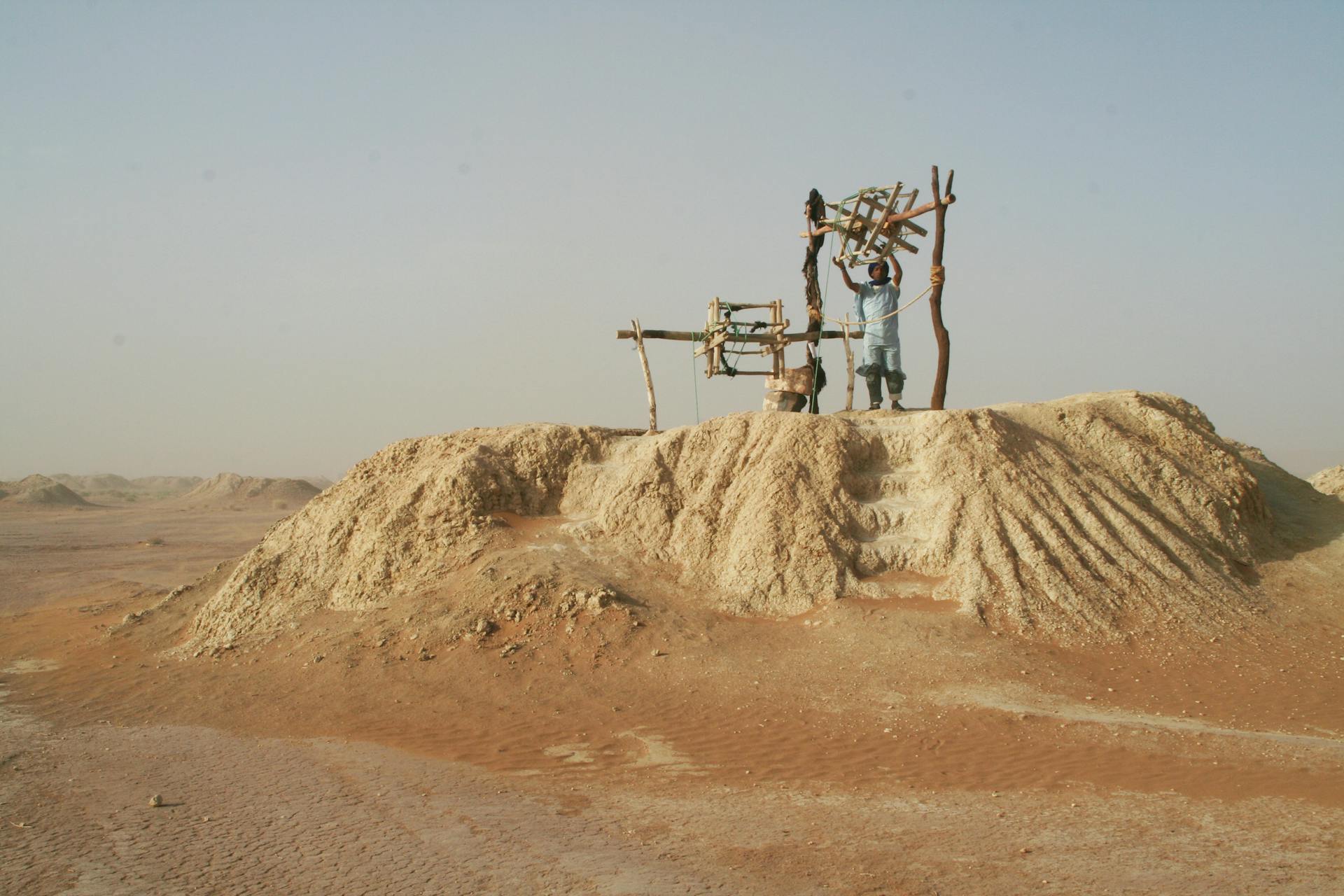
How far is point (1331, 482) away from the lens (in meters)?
13.7

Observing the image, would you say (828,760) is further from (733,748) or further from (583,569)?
(583,569)

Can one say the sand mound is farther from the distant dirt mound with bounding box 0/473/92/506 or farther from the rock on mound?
the distant dirt mound with bounding box 0/473/92/506

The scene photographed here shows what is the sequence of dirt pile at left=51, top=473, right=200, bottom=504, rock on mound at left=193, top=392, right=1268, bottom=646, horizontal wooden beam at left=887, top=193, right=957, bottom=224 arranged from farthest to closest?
1. dirt pile at left=51, top=473, right=200, bottom=504
2. horizontal wooden beam at left=887, top=193, right=957, bottom=224
3. rock on mound at left=193, top=392, right=1268, bottom=646

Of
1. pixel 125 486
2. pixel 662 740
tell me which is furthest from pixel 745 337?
pixel 125 486

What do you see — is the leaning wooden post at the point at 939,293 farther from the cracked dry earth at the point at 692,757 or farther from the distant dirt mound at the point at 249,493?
the distant dirt mound at the point at 249,493

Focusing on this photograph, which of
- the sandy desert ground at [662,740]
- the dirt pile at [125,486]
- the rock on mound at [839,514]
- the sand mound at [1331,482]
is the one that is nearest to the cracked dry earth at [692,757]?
the sandy desert ground at [662,740]

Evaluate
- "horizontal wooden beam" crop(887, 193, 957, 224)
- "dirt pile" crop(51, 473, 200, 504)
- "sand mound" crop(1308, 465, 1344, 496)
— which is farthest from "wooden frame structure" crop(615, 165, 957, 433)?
"dirt pile" crop(51, 473, 200, 504)

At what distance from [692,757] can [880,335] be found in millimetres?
7136

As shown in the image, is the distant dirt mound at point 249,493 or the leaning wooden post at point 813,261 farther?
the distant dirt mound at point 249,493

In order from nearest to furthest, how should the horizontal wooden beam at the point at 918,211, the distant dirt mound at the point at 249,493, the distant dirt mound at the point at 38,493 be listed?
the horizontal wooden beam at the point at 918,211, the distant dirt mound at the point at 38,493, the distant dirt mound at the point at 249,493

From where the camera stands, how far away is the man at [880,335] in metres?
12.0

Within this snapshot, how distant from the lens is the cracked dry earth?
4695 millimetres

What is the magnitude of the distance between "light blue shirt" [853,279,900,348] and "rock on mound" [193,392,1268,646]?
1.06 metres

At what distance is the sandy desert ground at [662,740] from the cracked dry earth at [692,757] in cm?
3
